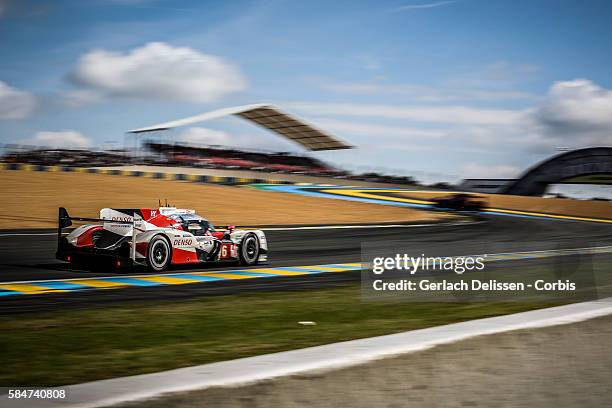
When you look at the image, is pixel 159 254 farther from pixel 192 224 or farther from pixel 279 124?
pixel 279 124

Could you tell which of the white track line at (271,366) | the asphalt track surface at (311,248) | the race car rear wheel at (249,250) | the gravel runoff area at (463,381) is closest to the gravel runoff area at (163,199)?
the asphalt track surface at (311,248)

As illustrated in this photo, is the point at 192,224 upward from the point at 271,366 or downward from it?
upward

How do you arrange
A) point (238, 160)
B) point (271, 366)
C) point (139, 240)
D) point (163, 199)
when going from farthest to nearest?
point (238, 160), point (163, 199), point (139, 240), point (271, 366)

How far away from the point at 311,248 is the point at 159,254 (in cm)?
603

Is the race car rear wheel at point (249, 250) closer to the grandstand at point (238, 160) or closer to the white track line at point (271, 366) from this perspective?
the white track line at point (271, 366)

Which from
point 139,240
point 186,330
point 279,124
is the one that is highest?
point 279,124

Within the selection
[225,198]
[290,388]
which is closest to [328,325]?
[290,388]

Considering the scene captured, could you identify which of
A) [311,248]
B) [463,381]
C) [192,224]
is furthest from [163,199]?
[463,381]

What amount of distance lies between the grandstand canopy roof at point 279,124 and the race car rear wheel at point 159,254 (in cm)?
4139

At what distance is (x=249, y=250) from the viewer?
43.3 feet

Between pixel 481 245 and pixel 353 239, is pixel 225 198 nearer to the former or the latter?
pixel 353 239

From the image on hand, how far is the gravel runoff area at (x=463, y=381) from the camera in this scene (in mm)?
3215

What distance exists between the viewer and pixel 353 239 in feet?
64.5

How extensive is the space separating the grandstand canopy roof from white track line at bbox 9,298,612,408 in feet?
161
